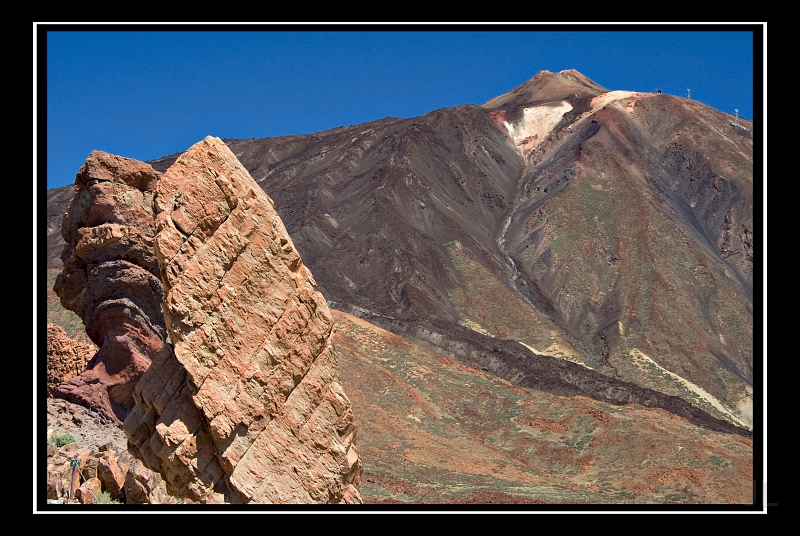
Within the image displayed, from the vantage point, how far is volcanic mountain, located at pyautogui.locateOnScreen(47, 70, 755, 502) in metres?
65.1

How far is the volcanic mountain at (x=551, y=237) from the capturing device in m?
65.1

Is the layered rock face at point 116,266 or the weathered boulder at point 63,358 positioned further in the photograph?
the weathered boulder at point 63,358

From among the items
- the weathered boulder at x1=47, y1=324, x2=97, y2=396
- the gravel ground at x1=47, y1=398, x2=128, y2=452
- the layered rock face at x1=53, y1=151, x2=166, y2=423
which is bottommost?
the gravel ground at x1=47, y1=398, x2=128, y2=452

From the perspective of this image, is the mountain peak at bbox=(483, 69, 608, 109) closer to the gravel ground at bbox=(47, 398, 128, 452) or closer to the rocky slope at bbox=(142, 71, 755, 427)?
the rocky slope at bbox=(142, 71, 755, 427)

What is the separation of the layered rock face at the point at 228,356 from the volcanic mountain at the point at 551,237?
38472 millimetres

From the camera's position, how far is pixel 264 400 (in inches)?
453

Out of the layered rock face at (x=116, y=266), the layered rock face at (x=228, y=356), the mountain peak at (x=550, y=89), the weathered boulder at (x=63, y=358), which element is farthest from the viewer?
the mountain peak at (x=550, y=89)

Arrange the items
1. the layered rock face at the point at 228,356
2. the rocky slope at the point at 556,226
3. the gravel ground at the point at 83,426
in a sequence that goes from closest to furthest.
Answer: the layered rock face at the point at 228,356
the gravel ground at the point at 83,426
the rocky slope at the point at 556,226

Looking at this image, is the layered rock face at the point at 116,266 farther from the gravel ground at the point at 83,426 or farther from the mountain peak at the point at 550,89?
the mountain peak at the point at 550,89

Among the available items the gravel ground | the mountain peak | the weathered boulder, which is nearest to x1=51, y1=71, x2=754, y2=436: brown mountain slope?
the mountain peak

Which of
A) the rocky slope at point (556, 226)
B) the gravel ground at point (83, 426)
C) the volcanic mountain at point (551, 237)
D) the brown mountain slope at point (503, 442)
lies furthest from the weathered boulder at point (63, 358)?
the rocky slope at point (556, 226)

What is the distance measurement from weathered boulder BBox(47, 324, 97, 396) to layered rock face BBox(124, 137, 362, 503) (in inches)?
376

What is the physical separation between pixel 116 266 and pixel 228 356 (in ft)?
29.2
